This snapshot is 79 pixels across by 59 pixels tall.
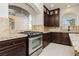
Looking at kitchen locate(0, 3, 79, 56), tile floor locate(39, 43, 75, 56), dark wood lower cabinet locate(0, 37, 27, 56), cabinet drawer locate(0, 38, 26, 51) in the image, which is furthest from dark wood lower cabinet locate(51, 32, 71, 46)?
cabinet drawer locate(0, 38, 26, 51)

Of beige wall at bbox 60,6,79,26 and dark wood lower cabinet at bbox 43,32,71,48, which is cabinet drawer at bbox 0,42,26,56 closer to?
dark wood lower cabinet at bbox 43,32,71,48

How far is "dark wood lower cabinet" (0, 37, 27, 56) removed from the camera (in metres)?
1.98

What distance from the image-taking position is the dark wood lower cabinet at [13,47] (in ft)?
6.48

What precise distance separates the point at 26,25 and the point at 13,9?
1.18m

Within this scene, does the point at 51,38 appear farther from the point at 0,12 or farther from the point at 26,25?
the point at 0,12

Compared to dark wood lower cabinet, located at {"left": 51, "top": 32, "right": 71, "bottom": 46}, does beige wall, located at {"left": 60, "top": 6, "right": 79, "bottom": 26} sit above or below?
above

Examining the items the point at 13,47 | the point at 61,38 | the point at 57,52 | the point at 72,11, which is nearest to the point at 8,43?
the point at 13,47

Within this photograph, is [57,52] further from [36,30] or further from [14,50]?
[14,50]

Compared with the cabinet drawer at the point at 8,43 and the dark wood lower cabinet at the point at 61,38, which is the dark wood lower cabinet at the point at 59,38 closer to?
the dark wood lower cabinet at the point at 61,38

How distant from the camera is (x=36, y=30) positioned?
18.0 feet

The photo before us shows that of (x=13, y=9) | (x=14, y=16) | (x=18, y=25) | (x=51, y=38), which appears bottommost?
(x=51, y=38)

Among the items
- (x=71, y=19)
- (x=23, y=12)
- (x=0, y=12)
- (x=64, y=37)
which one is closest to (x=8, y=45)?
(x=0, y=12)

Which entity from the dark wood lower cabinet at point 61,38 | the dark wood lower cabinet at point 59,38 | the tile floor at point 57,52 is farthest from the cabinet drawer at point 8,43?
the dark wood lower cabinet at point 61,38

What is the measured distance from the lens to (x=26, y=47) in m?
2.85
